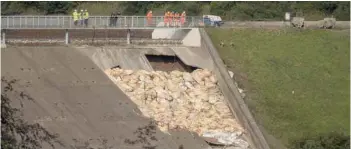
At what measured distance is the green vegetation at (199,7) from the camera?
52562 mm

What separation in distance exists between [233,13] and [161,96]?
1720 centimetres

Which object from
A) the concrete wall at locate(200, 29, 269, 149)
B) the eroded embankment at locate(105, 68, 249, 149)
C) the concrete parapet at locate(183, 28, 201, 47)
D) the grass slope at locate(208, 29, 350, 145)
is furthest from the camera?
the concrete parapet at locate(183, 28, 201, 47)

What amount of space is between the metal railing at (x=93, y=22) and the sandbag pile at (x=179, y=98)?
129 inches

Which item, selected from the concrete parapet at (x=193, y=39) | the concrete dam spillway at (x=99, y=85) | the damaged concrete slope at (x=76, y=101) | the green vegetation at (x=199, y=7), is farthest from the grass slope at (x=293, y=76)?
the green vegetation at (x=199, y=7)

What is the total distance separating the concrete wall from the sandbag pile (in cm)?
24

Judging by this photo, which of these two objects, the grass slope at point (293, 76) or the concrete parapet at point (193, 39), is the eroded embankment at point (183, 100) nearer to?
the grass slope at point (293, 76)

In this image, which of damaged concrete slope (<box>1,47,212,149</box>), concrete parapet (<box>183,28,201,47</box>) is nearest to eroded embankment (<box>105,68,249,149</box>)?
damaged concrete slope (<box>1,47,212,149</box>)

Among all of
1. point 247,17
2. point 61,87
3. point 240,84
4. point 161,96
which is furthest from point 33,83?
point 247,17

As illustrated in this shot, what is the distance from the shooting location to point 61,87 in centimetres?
3422

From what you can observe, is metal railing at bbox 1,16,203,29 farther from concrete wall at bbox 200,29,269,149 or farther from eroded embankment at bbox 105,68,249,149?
eroded embankment at bbox 105,68,249,149

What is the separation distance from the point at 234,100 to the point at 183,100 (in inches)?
75.3

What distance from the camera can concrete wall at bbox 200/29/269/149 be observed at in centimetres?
3338

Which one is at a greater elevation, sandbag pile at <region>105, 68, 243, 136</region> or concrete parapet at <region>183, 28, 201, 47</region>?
concrete parapet at <region>183, 28, 201, 47</region>

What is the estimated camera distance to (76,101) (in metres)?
33.4
